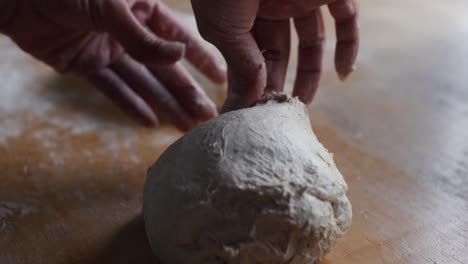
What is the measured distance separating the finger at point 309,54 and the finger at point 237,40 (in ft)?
0.91

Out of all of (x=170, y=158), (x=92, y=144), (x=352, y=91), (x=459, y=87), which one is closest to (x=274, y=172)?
(x=170, y=158)

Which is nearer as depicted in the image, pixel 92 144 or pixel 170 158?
pixel 170 158

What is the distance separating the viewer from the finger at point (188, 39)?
1.61m

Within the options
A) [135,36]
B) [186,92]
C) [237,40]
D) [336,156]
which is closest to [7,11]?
[135,36]

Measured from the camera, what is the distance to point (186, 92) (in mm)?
1543

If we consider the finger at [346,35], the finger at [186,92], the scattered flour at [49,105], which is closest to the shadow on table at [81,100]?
the scattered flour at [49,105]

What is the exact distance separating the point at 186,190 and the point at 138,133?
1.94 ft

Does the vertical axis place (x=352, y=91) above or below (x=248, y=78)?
Result: below

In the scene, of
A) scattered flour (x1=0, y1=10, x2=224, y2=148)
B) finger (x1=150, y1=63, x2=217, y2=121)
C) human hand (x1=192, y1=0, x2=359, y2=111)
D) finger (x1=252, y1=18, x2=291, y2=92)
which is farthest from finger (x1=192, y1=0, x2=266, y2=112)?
scattered flour (x1=0, y1=10, x2=224, y2=148)

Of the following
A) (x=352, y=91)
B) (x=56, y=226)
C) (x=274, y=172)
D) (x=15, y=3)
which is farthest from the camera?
(x=352, y=91)

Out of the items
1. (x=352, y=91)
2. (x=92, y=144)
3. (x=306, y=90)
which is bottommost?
(x=92, y=144)

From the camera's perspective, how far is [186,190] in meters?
0.93

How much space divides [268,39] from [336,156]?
38 cm

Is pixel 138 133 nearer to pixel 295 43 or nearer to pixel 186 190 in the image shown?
pixel 186 190
